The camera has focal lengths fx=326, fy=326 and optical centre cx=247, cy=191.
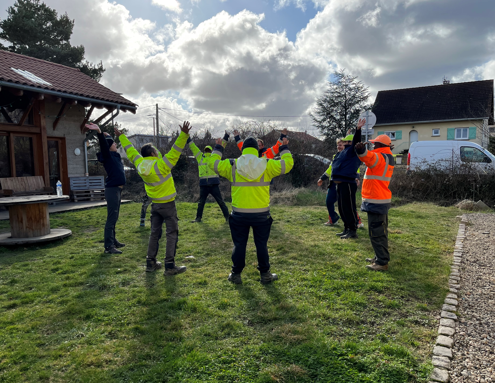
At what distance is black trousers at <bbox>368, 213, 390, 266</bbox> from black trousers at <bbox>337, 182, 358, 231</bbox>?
5.51ft

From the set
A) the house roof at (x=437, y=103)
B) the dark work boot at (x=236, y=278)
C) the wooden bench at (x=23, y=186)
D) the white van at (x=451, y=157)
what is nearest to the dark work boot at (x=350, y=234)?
the dark work boot at (x=236, y=278)

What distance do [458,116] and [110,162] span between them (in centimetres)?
3316

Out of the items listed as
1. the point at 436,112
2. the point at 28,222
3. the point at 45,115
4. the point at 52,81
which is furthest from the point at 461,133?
the point at 28,222

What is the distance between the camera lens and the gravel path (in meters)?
2.61

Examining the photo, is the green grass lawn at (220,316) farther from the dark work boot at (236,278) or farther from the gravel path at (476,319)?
the gravel path at (476,319)

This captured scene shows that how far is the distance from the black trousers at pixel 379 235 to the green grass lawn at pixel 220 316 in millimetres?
242

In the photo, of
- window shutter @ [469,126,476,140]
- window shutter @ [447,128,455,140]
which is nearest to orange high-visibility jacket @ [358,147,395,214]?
window shutter @ [447,128,455,140]

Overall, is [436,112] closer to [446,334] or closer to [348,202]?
[348,202]

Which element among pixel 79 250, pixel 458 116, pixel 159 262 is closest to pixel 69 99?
pixel 79 250

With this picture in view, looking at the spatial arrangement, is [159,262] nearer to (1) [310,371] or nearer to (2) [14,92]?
(1) [310,371]

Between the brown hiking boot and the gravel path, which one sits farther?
the brown hiking boot

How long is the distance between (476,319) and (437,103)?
1352 inches

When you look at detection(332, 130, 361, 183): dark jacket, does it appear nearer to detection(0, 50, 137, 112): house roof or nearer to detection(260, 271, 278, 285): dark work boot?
detection(260, 271, 278, 285): dark work boot

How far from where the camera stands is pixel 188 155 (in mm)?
17531
